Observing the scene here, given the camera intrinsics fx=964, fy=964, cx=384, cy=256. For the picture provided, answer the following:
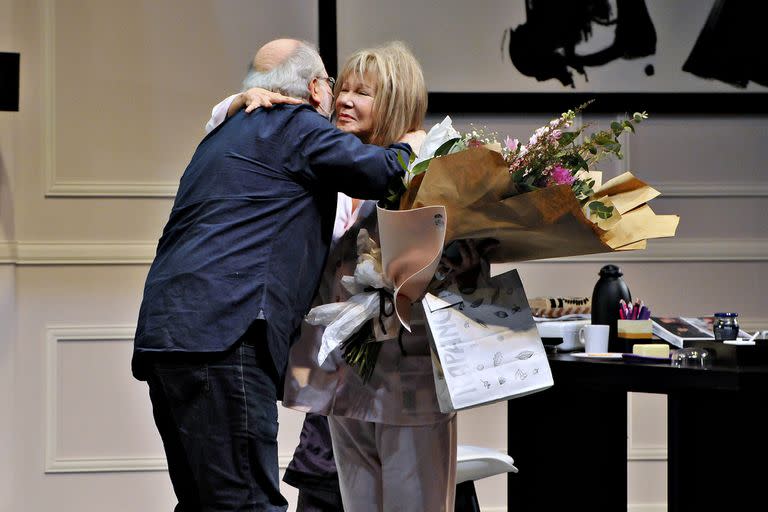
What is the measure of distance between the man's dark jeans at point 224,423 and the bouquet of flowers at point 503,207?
202 millimetres

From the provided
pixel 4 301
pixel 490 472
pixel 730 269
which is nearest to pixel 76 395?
pixel 4 301

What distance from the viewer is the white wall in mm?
3602

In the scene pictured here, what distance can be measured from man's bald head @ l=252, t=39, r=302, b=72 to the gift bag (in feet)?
2.14

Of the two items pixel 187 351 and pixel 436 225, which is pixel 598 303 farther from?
pixel 187 351

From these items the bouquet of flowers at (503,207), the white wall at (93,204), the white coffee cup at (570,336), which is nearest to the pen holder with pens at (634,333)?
the white coffee cup at (570,336)

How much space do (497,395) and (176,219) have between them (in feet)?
2.39

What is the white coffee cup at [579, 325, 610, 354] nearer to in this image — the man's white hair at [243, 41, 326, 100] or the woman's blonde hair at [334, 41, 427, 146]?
the woman's blonde hair at [334, 41, 427, 146]

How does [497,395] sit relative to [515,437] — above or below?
above

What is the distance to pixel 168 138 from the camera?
3.66 meters

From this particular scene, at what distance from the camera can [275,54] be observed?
2.14 meters

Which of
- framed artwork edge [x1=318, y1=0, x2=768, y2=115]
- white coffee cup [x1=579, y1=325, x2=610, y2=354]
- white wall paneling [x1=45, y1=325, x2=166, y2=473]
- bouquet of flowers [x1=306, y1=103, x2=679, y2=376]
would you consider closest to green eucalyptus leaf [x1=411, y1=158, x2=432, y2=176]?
bouquet of flowers [x1=306, y1=103, x2=679, y2=376]

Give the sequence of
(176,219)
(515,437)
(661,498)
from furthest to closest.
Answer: (661,498) < (515,437) < (176,219)

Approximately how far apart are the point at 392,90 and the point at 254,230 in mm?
479

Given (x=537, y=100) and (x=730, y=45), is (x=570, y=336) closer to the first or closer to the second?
(x=537, y=100)
